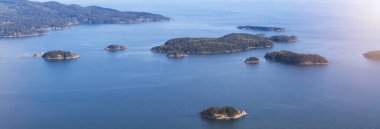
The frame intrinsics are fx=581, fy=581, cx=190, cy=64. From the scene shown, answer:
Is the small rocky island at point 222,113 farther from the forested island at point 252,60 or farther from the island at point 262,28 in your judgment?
the island at point 262,28

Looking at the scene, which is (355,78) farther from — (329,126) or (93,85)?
(93,85)

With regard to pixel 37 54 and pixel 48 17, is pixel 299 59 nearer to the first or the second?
pixel 37 54

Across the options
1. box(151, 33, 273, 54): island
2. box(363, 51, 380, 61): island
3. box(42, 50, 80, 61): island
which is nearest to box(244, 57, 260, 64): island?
box(151, 33, 273, 54): island

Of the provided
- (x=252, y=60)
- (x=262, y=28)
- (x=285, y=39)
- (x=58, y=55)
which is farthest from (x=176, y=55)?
(x=262, y=28)

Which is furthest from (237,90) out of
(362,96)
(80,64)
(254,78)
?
(80,64)

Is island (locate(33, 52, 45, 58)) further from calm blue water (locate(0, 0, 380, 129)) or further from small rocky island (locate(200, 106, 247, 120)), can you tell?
small rocky island (locate(200, 106, 247, 120))
